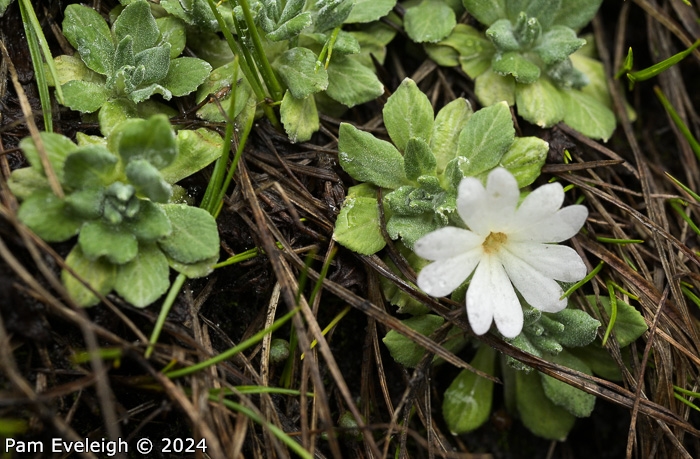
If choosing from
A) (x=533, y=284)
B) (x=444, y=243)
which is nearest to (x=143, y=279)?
(x=444, y=243)

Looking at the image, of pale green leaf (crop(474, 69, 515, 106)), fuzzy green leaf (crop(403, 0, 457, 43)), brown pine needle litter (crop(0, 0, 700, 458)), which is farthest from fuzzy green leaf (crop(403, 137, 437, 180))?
fuzzy green leaf (crop(403, 0, 457, 43))

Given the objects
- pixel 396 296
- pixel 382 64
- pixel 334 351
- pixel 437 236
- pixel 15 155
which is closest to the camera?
pixel 437 236

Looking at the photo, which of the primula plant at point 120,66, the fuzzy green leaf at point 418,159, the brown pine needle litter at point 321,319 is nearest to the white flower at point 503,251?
the brown pine needle litter at point 321,319

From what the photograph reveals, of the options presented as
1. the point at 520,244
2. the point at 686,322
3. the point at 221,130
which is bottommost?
the point at 686,322

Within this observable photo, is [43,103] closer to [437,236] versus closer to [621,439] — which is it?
[437,236]

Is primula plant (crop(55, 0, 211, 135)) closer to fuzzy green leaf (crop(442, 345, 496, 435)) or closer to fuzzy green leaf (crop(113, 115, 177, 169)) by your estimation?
fuzzy green leaf (crop(113, 115, 177, 169))

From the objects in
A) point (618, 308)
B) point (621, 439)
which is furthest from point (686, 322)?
point (621, 439)
